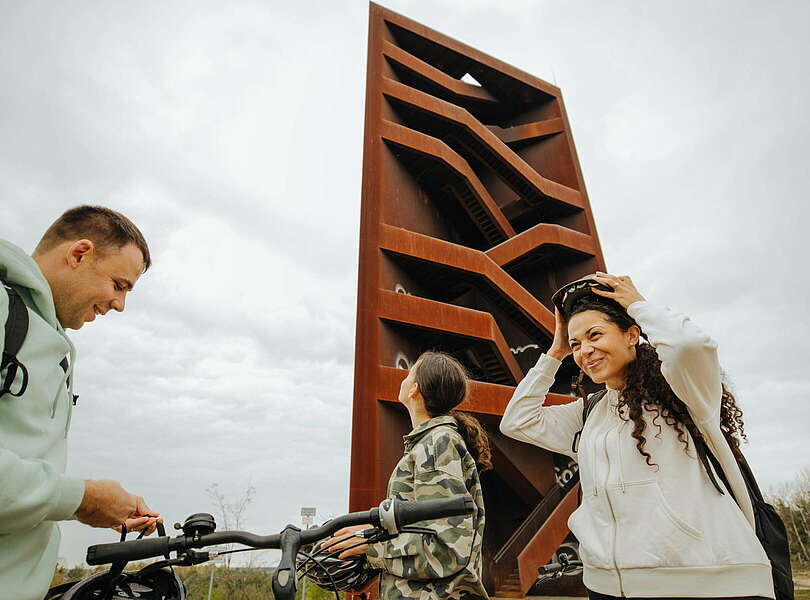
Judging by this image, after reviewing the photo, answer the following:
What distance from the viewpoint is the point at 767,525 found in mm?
1977

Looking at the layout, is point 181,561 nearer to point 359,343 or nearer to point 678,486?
point 678,486

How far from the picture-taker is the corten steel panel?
1098 centimetres

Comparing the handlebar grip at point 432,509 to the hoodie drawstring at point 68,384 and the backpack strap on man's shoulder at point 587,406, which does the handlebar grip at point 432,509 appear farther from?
the backpack strap on man's shoulder at point 587,406

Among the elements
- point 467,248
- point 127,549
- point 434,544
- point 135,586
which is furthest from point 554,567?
point 467,248

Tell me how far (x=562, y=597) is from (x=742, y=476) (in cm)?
1159

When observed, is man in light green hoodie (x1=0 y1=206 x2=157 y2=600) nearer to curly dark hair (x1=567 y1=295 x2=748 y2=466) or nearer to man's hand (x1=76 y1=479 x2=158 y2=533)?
man's hand (x1=76 y1=479 x2=158 y2=533)

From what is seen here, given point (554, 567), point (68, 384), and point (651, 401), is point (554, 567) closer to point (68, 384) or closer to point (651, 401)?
point (651, 401)

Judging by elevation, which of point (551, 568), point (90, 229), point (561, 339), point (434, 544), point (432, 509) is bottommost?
point (551, 568)

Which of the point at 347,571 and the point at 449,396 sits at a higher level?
the point at 449,396

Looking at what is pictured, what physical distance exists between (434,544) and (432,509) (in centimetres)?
85

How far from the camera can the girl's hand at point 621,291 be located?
2.36 m

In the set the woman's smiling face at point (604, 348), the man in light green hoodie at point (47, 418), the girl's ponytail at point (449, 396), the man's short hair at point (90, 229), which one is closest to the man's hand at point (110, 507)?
the man in light green hoodie at point (47, 418)

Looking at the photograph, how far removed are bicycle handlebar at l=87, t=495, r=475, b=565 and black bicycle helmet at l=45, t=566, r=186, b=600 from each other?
0.31 metres

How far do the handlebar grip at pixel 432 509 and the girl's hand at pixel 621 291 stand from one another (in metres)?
1.35
